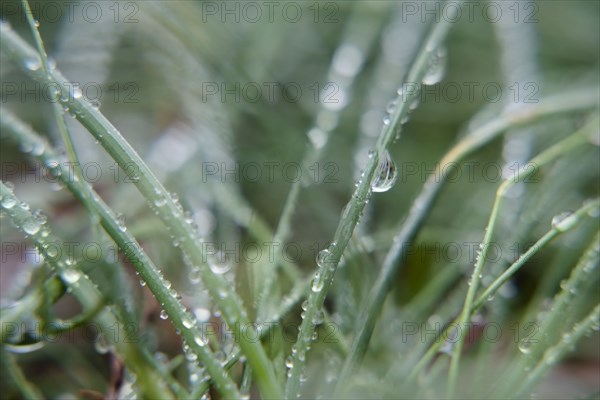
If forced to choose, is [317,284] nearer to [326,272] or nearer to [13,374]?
[326,272]

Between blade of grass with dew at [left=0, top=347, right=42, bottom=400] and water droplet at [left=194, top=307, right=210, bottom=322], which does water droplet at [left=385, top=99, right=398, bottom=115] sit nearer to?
water droplet at [left=194, top=307, right=210, bottom=322]

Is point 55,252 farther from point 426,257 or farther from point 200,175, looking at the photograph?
point 426,257

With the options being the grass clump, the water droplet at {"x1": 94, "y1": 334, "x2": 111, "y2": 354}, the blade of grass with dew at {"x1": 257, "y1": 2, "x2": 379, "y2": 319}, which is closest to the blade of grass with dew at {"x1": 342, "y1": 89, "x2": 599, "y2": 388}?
the grass clump

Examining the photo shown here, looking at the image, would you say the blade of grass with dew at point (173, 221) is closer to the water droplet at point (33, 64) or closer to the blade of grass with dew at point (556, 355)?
the water droplet at point (33, 64)

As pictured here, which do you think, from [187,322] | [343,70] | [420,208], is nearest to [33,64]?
[187,322]

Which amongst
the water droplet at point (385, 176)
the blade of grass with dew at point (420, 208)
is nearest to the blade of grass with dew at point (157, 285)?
the blade of grass with dew at point (420, 208)

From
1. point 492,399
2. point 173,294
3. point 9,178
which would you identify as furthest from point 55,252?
point 9,178
